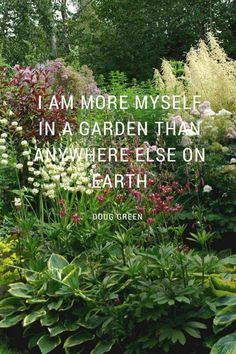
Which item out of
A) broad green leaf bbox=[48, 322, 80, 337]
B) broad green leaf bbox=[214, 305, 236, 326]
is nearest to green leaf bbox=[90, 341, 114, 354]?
broad green leaf bbox=[48, 322, 80, 337]

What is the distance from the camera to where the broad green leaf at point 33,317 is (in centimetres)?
395

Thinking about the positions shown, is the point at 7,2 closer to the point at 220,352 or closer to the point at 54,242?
the point at 54,242

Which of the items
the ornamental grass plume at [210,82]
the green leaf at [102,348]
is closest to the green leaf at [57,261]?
the green leaf at [102,348]

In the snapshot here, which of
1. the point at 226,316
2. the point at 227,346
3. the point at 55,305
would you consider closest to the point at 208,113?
the point at 55,305

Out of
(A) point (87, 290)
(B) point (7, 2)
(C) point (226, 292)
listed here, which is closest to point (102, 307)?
(A) point (87, 290)

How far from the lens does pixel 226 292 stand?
3490 mm

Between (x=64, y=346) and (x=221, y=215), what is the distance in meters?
1.89

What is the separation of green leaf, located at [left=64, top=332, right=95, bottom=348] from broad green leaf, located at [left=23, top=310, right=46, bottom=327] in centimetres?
27

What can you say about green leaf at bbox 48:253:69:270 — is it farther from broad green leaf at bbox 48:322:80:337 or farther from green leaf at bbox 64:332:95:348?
green leaf at bbox 64:332:95:348

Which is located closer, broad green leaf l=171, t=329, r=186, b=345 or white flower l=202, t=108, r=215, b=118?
broad green leaf l=171, t=329, r=186, b=345

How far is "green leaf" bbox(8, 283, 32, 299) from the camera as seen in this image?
4.14 m

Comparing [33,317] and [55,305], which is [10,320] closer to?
[33,317]

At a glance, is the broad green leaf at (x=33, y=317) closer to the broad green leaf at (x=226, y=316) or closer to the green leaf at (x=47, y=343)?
the green leaf at (x=47, y=343)

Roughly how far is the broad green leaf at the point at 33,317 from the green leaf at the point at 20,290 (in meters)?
0.14
